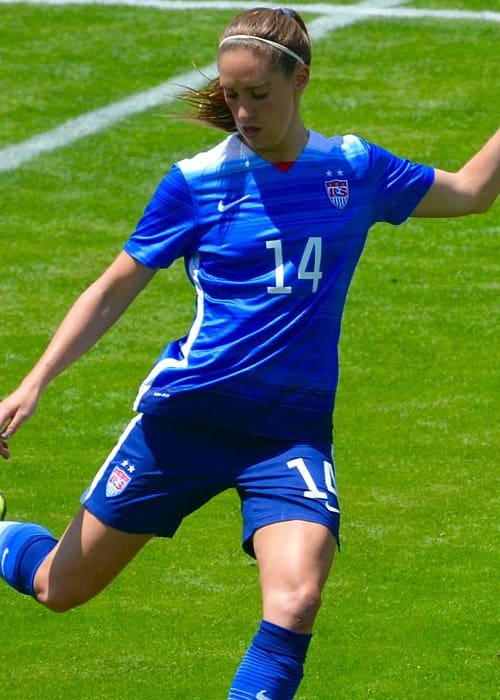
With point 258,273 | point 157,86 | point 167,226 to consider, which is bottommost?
point 258,273

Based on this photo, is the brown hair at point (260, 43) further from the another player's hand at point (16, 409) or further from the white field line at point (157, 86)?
the white field line at point (157, 86)

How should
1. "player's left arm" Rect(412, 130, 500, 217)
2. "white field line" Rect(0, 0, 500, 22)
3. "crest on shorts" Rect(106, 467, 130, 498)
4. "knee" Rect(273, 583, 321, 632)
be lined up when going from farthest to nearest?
"white field line" Rect(0, 0, 500, 22)
"player's left arm" Rect(412, 130, 500, 217)
"crest on shorts" Rect(106, 467, 130, 498)
"knee" Rect(273, 583, 321, 632)

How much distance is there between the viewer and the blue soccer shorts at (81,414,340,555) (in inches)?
233

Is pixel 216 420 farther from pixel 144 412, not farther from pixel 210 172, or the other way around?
pixel 210 172

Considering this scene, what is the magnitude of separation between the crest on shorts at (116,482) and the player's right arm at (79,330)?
15.9 inches

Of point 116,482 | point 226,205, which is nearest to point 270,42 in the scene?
point 226,205

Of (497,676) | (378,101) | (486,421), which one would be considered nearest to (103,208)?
(378,101)

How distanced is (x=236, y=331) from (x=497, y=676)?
195 cm

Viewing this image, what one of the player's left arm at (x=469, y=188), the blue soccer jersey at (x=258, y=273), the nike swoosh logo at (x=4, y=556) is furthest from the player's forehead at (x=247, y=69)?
the nike swoosh logo at (x=4, y=556)

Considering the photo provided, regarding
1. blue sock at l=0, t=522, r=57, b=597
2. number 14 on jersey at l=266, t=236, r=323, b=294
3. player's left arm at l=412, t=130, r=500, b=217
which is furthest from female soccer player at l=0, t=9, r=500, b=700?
blue sock at l=0, t=522, r=57, b=597

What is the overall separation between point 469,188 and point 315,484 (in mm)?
1167

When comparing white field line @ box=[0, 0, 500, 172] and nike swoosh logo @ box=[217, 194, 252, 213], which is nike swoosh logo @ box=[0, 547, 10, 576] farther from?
white field line @ box=[0, 0, 500, 172]

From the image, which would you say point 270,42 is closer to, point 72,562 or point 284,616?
point 284,616

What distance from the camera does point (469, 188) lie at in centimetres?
636
